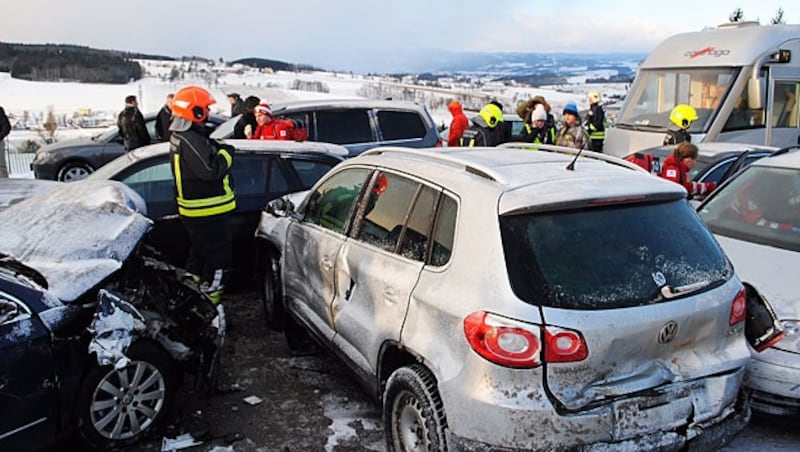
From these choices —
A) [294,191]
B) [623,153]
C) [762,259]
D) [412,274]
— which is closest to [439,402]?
[412,274]

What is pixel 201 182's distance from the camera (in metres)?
5.21

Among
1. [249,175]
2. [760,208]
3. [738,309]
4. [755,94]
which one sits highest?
[755,94]

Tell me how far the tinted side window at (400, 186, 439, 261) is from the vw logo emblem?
44.0 inches

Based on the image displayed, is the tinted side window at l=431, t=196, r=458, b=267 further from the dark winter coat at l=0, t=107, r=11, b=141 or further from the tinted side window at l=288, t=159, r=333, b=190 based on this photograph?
the dark winter coat at l=0, t=107, r=11, b=141

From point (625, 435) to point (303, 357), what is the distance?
282 cm

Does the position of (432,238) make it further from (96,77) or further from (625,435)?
(96,77)

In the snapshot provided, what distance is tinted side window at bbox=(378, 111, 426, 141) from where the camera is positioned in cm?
997

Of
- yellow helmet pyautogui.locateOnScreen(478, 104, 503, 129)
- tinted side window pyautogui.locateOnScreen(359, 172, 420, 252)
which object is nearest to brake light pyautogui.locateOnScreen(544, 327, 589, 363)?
tinted side window pyautogui.locateOnScreen(359, 172, 420, 252)

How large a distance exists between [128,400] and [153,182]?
9.70 feet


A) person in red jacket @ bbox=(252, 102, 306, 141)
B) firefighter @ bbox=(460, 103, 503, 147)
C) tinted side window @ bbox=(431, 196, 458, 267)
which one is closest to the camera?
tinted side window @ bbox=(431, 196, 458, 267)

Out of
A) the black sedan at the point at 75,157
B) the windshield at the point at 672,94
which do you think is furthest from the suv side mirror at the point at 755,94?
the black sedan at the point at 75,157

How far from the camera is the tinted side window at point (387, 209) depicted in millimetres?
3527

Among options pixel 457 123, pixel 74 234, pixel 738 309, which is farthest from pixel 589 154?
pixel 457 123

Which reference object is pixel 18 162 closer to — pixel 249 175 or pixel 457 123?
pixel 457 123
